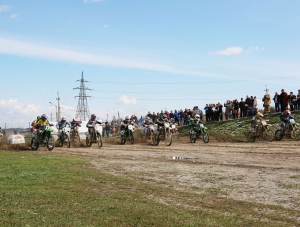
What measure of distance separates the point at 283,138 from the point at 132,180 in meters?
17.4

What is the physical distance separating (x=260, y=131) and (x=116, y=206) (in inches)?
746

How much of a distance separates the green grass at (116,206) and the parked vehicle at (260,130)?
1568cm

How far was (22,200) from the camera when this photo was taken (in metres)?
7.68

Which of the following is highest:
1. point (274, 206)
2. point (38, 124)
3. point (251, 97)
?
point (251, 97)

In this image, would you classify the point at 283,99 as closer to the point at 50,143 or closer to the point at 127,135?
the point at 127,135

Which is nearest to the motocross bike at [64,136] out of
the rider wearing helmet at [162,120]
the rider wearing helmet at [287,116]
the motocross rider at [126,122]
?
the motocross rider at [126,122]

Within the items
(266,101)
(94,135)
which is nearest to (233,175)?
(94,135)

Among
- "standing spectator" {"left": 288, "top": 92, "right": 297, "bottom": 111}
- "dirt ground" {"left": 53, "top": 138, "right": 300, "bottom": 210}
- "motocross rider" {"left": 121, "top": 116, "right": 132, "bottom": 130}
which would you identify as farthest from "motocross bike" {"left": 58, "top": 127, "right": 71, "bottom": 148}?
"standing spectator" {"left": 288, "top": 92, "right": 297, "bottom": 111}

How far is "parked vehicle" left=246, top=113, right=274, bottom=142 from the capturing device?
79.7 feet

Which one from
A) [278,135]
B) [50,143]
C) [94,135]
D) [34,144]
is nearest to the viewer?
[50,143]

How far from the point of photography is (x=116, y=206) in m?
7.13

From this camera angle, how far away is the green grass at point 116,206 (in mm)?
6230

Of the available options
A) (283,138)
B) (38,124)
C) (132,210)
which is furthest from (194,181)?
(283,138)

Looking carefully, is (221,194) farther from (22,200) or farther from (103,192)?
(22,200)
